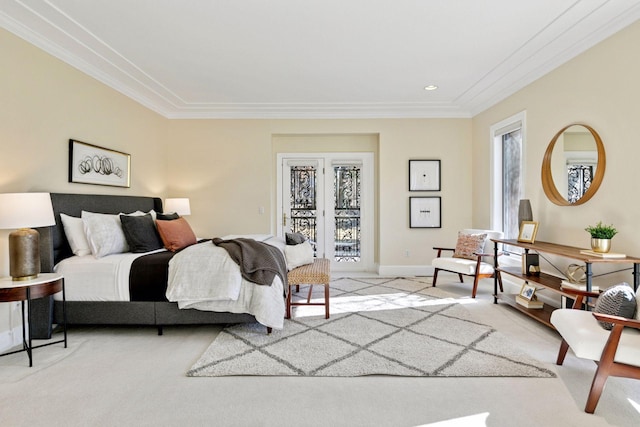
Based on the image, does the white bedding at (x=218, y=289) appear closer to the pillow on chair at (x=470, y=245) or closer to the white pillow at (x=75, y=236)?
the white pillow at (x=75, y=236)

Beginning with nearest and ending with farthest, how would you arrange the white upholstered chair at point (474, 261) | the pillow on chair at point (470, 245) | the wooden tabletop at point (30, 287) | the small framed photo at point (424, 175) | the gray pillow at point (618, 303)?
the gray pillow at point (618, 303) → the wooden tabletop at point (30, 287) → the white upholstered chair at point (474, 261) → the pillow on chair at point (470, 245) → the small framed photo at point (424, 175)

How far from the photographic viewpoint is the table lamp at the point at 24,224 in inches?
90.9

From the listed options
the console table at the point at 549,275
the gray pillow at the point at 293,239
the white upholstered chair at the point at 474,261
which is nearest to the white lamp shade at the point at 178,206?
the gray pillow at the point at 293,239

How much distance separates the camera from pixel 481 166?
199 inches

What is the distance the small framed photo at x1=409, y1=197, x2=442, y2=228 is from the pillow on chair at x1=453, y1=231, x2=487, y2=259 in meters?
0.78

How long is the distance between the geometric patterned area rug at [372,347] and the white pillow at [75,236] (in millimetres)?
1544

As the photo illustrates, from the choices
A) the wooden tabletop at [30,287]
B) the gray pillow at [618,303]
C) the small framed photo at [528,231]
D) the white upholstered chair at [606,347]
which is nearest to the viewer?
the white upholstered chair at [606,347]

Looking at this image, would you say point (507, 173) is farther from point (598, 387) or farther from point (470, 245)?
point (598, 387)

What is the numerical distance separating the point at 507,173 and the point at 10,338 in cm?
577

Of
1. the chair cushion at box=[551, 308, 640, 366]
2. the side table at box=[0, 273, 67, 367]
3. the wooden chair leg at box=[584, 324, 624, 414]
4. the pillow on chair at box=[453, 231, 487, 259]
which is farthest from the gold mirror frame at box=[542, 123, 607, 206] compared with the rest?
the side table at box=[0, 273, 67, 367]

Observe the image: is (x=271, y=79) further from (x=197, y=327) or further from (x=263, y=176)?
(x=197, y=327)

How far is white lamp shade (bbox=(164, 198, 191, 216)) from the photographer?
15.8 feet

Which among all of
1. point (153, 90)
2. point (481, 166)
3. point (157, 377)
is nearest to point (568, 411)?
point (157, 377)

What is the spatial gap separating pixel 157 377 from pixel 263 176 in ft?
11.8
